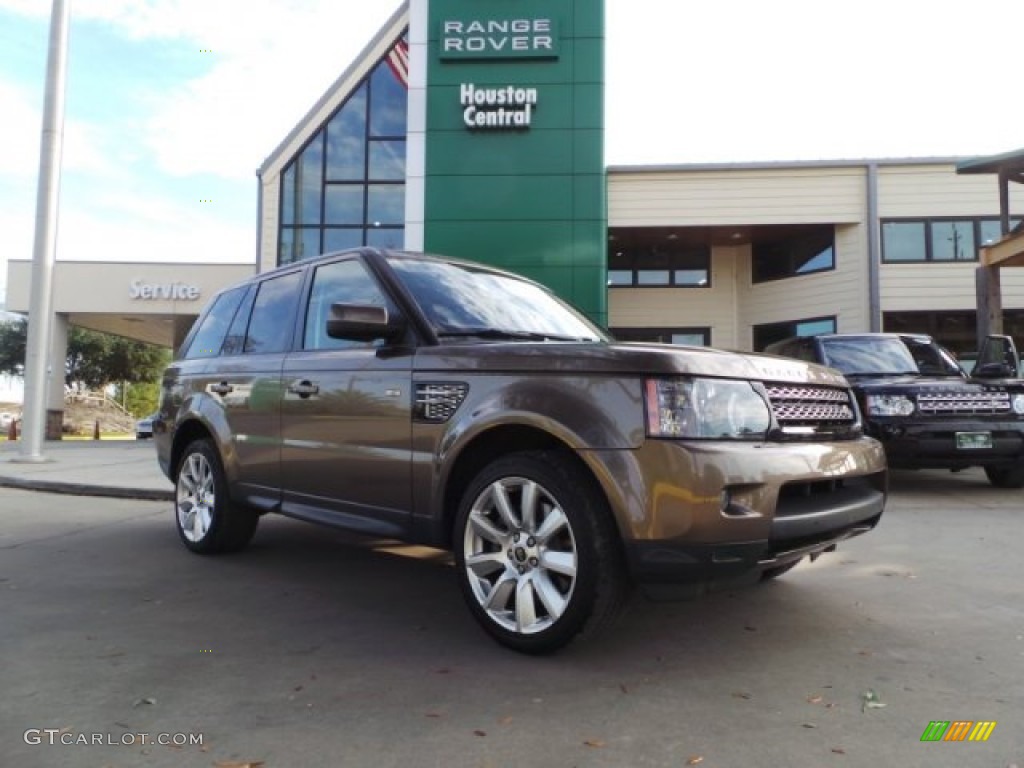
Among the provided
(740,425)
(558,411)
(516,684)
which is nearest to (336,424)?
(558,411)

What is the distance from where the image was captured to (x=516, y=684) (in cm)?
282

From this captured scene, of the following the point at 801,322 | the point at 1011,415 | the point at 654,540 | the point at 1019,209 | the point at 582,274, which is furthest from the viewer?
the point at 801,322

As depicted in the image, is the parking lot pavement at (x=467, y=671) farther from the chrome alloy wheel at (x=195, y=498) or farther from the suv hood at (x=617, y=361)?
the suv hood at (x=617, y=361)

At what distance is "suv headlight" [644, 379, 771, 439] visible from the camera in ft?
9.19

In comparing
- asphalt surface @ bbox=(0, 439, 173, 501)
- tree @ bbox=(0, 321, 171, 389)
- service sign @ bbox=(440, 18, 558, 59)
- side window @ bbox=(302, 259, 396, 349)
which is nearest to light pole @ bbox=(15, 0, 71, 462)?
asphalt surface @ bbox=(0, 439, 173, 501)

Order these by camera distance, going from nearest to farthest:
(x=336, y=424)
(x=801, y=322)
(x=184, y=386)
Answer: (x=336, y=424) < (x=184, y=386) < (x=801, y=322)

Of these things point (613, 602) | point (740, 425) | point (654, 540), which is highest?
point (740, 425)

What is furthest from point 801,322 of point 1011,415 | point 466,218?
point 1011,415

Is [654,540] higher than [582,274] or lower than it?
lower

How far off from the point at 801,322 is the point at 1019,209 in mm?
5011

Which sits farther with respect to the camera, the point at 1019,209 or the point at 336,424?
the point at 1019,209

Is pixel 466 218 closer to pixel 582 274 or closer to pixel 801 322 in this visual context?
pixel 582 274

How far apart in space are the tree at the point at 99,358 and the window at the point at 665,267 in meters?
29.8

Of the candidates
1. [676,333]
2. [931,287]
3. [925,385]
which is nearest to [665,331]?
[676,333]
